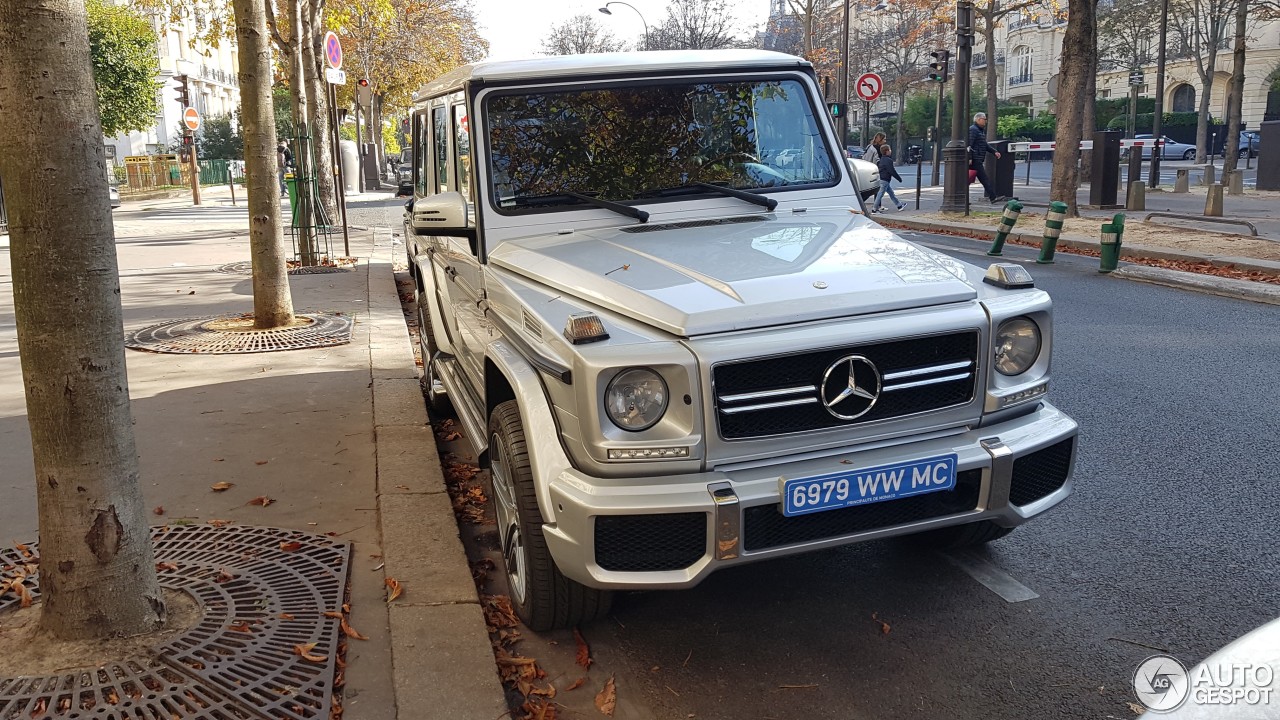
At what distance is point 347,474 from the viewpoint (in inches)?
209

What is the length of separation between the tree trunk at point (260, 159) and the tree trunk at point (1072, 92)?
1397cm

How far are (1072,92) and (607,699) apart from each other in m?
18.2

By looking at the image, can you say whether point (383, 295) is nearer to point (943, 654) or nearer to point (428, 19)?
point (943, 654)

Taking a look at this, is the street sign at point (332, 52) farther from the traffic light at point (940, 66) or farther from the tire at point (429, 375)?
the traffic light at point (940, 66)

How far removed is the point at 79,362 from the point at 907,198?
27.2 metres

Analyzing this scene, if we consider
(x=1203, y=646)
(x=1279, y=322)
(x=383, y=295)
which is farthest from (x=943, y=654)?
(x=383, y=295)

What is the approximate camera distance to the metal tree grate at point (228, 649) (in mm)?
3053

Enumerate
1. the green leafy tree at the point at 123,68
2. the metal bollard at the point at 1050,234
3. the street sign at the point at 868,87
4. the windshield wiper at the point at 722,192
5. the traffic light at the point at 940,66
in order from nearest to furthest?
the windshield wiper at the point at 722,192 → the metal bollard at the point at 1050,234 → the traffic light at the point at 940,66 → the street sign at the point at 868,87 → the green leafy tree at the point at 123,68

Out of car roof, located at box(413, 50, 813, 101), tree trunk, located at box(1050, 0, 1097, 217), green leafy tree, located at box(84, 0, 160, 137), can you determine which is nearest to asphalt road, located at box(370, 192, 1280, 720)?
car roof, located at box(413, 50, 813, 101)

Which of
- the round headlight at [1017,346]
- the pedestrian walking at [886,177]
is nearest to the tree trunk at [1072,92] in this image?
the pedestrian walking at [886,177]

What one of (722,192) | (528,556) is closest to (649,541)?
(528,556)

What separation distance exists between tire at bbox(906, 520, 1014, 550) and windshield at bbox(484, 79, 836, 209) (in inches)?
65.5

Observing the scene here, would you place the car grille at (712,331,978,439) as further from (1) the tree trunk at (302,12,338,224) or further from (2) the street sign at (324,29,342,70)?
(1) the tree trunk at (302,12,338,224)

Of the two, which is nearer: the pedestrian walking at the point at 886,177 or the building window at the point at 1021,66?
the pedestrian walking at the point at 886,177
